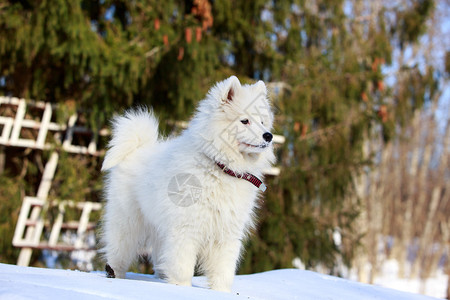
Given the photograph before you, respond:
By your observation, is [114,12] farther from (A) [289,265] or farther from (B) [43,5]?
(A) [289,265]

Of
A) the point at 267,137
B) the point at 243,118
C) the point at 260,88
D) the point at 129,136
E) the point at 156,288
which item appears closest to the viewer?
the point at 156,288

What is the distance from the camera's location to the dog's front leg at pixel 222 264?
3504mm

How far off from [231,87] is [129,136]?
1.13 m

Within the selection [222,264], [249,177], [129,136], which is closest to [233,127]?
[249,177]

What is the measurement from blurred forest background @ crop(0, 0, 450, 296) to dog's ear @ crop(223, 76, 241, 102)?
13.2 feet

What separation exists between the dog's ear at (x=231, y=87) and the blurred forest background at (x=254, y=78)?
402 centimetres

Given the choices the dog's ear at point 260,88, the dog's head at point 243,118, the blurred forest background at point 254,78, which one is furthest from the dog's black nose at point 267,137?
the blurred forest background at point 254,78

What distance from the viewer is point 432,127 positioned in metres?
19.8

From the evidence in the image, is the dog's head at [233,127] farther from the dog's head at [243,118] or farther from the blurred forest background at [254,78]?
the blurred forest background at [254,78]

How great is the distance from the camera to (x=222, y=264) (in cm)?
353

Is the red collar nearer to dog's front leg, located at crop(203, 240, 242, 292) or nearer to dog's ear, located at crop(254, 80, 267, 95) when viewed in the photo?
dog's front leg, located at crop(203, 240, 242, 292)

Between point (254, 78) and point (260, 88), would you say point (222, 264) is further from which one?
point (254, 78)

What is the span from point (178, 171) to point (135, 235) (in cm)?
85

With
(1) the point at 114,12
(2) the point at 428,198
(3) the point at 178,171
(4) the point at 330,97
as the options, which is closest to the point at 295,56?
(4) the point at 330,97
